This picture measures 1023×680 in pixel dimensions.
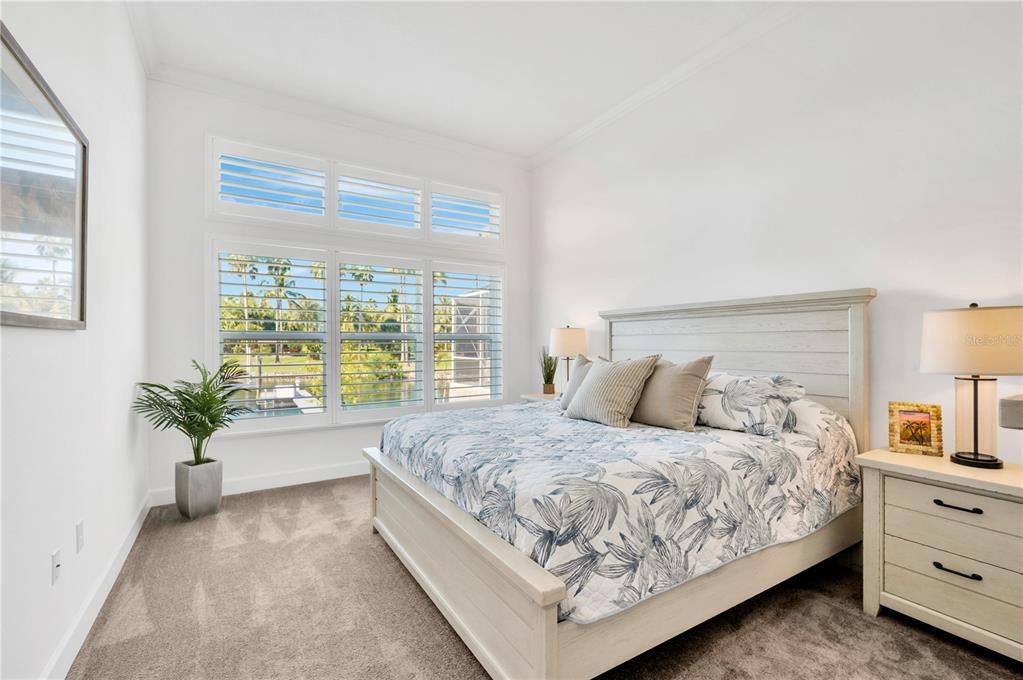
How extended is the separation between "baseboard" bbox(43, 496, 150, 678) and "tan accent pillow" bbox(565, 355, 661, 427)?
2208mm

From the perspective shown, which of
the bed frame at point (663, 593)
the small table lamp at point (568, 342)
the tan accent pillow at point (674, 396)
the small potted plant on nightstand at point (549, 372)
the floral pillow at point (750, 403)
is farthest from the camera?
the small potted plant on nightstand at point (549, 372)

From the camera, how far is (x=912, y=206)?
224 cm

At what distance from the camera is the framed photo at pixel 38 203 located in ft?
4.11

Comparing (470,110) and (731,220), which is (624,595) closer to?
(731,220)

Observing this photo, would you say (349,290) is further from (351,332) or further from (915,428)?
(915,428)

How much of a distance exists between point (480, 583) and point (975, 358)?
6.39 feet

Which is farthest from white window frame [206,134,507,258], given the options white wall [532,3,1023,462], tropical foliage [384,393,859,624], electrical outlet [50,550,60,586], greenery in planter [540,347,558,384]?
electrical outlet [50,550,60,586]

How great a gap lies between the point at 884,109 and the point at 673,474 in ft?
7.03

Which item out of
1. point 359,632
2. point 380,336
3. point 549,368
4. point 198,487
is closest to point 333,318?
point 380,336

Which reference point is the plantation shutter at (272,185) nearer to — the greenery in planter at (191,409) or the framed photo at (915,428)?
the greenery in planter at (191,409)

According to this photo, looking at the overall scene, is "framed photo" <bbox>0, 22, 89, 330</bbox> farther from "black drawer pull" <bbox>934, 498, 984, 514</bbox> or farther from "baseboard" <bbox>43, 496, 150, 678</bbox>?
"black drawer pull" <bbox>934, 498, 984, 514</bbox>

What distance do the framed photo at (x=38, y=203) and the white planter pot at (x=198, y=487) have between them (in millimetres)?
1573

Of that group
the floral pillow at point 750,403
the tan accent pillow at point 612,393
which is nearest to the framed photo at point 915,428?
the floral pillow at point 750,403

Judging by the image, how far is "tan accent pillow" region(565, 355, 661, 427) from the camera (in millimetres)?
2461
